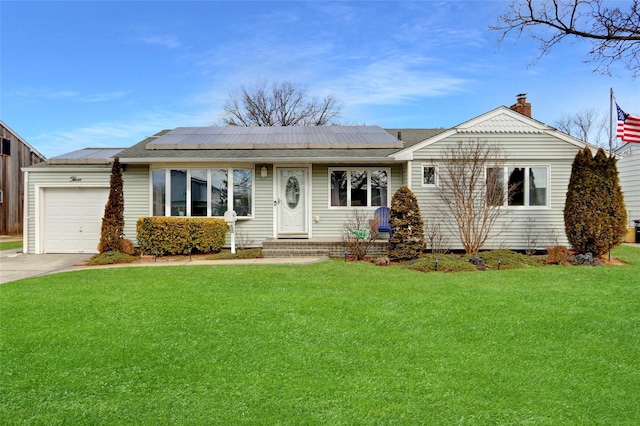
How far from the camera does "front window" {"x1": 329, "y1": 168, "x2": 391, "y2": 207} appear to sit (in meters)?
12.8

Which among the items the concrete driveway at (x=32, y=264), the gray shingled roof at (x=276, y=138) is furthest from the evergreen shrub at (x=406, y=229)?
the concrete driveway at (x=32, y=264)

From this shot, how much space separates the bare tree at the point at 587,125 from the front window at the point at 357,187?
34220mm

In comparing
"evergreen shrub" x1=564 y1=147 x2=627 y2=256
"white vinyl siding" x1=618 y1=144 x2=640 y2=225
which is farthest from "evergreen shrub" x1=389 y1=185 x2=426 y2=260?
"white vinyl siding" x1=618 y1=144 x2=640 y2=225

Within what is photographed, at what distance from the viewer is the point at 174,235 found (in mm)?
11734

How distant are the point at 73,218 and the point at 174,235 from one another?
4.02 meters

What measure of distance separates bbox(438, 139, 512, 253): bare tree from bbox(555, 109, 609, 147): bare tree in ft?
109

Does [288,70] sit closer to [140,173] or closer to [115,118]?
[115,118]

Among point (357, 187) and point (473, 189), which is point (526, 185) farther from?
point (357, 187)

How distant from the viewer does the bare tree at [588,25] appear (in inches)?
203

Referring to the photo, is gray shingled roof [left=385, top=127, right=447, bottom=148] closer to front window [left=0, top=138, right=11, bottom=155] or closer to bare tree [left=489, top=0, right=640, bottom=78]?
bare tree [left=489, top=0, right=640, bottom=78]

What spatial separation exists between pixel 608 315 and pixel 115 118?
783 inches

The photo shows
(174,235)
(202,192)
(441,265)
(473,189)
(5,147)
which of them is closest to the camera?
(441,265)

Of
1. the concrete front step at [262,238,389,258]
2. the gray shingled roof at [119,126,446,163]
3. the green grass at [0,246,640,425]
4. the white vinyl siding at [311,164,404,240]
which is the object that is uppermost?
the gray shingled roof at [119,126,446,163]

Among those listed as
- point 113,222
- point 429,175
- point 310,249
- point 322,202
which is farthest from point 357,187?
point 113,222
